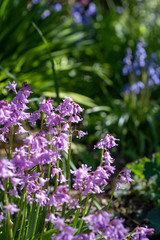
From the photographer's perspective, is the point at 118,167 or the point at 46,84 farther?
the point at 46,84

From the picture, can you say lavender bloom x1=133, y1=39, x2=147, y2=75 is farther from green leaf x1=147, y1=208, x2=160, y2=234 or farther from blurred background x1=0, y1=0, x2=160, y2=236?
green leaf x1=147, y1=208, x2=160, y2=234

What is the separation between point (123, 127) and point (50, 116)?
2686 mm

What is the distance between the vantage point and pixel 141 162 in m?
2.30

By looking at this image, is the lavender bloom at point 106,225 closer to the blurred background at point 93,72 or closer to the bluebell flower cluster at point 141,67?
the blurred background at point 93,72

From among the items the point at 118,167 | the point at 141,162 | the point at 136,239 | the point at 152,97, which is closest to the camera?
the point at 136,239

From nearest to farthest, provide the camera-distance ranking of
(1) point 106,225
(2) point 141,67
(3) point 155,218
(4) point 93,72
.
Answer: (1) point 106,225
(3) point 155,218
(2) point 141,67
(4) point 93,72

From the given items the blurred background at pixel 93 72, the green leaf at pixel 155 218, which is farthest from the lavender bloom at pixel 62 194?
the blurred background at pixel 93 72

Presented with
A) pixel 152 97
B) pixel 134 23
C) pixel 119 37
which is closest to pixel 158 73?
pixel 152 97

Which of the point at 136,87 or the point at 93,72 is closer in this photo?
the point at 136,87

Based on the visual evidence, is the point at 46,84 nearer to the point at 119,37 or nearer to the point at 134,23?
the point at 119,37

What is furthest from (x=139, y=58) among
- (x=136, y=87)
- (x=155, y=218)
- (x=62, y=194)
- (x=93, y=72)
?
(x=62, y=194)

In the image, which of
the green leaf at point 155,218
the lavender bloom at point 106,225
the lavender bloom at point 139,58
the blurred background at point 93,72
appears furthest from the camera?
the lavender bloom at point 139,58

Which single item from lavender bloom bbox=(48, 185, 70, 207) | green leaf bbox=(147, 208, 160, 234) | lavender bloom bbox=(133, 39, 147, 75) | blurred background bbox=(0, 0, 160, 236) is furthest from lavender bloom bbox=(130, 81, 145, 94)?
lavender bloom bbox=(48, 185, 70, 207)

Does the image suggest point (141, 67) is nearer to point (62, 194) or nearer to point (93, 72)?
point (93, 72)
